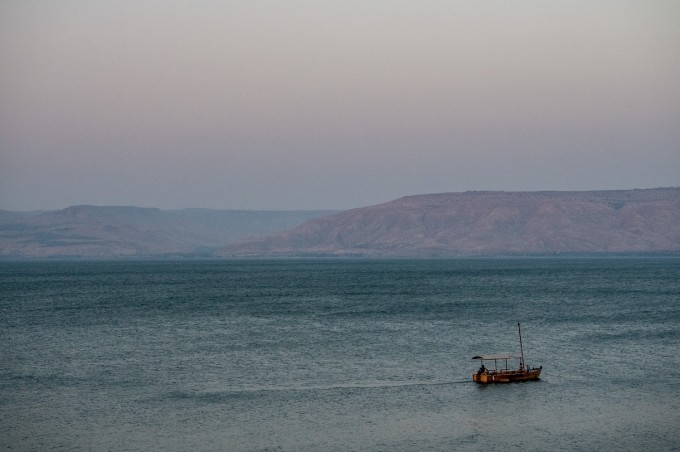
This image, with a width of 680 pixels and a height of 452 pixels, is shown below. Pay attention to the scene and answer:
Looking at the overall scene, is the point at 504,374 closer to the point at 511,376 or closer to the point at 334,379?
the point at 511,376

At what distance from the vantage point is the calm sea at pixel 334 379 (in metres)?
48.2

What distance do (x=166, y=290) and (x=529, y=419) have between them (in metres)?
126

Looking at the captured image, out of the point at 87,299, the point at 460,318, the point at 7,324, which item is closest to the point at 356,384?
the point at 460,318

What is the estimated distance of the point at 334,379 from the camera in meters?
63.8

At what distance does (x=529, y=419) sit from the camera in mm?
52062

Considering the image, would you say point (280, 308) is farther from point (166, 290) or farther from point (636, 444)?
point (636, 444)

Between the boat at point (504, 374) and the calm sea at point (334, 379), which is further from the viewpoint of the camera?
the boat at point (504, 374)

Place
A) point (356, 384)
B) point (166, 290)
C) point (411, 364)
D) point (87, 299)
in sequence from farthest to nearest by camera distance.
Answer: point (166, 290), point (87, 299), point (411, 364), point (356, 384)

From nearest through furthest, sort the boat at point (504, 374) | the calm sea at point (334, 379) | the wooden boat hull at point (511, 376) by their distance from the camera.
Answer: the calm sea at point (334, 379), the boat at point (504, 374), the wooden boat hull at point (511, 376)

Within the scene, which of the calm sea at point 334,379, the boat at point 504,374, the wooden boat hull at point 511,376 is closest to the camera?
the calm sea at point 334,379

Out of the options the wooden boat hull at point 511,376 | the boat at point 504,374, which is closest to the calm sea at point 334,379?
the wooden boat hull at point 511,376

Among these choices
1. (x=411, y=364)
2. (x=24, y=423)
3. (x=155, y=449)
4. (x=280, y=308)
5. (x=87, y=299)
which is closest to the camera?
(x=155, y=449)

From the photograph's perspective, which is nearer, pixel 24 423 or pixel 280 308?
pixel 24 423

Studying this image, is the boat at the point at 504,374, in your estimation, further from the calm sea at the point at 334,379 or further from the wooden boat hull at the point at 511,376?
the calm sea at the point at 334,379
